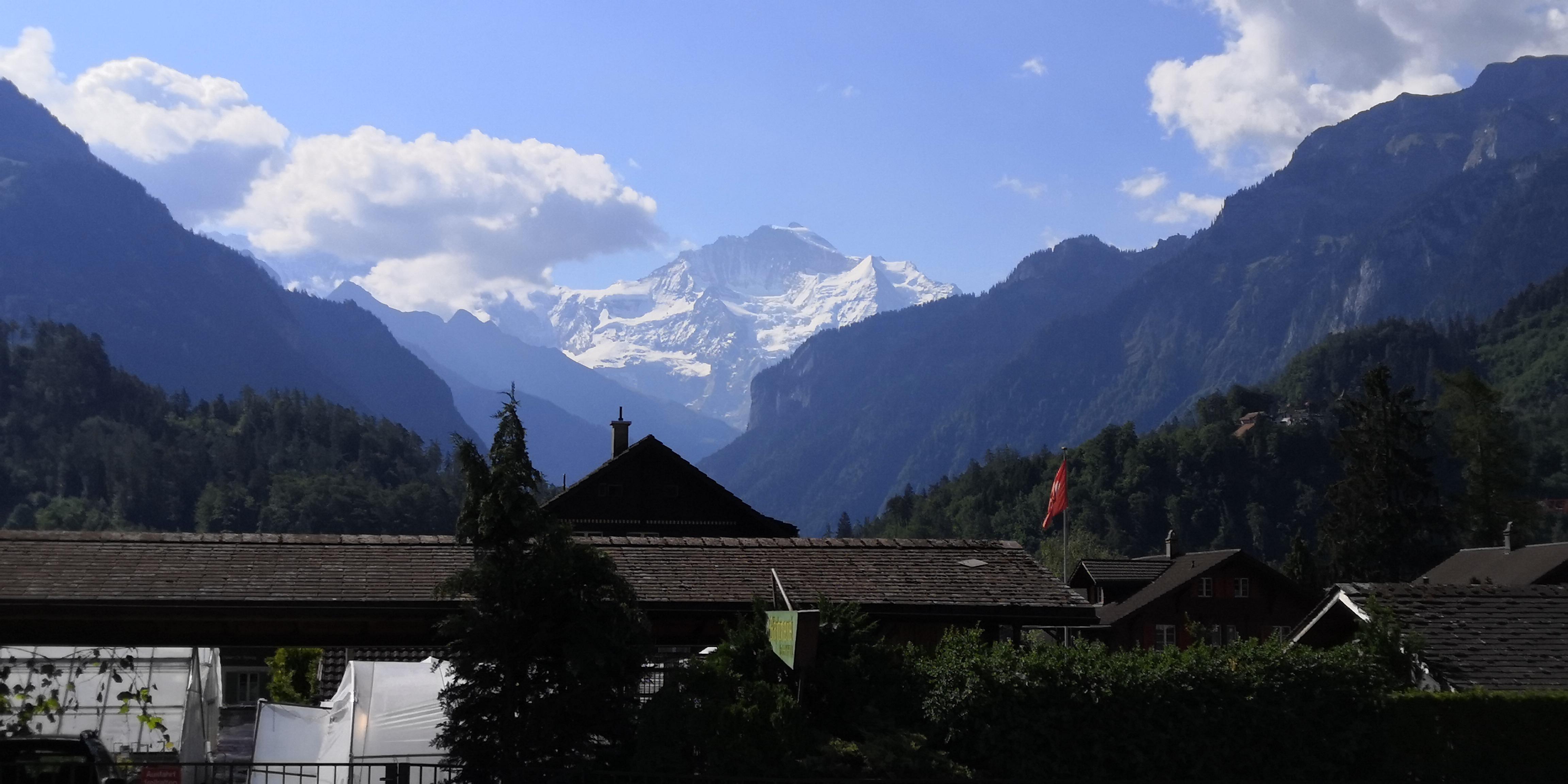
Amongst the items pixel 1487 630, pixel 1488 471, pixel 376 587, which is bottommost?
pixel 1487 630

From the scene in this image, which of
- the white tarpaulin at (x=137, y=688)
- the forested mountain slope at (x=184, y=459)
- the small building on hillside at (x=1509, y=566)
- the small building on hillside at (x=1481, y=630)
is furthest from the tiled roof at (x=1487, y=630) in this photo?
the forested mountain slope at (x=184, y=459)

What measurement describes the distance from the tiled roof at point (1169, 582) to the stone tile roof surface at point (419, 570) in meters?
44.3

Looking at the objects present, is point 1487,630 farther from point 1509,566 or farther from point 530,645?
point 1509,566

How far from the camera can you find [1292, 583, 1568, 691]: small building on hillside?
755 inches

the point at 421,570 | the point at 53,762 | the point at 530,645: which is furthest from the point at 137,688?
the point at 530,645

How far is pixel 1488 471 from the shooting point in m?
71.4

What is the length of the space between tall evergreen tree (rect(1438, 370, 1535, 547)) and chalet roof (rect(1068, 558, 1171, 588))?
590 inches

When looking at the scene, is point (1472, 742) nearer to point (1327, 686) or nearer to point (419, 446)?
point (1327, 686)

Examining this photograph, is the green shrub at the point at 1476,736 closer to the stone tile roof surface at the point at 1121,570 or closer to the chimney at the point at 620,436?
the chimney at the point at 620,436

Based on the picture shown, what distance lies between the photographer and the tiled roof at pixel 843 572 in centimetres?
1962

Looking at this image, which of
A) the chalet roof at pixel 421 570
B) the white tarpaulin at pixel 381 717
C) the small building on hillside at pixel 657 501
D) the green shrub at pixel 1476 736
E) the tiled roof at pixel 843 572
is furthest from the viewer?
the small building on hillside at pixel 657 501

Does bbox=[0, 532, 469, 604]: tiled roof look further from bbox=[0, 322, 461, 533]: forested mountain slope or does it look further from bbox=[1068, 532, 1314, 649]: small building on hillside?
bbox=[0, 322, 461, 533]: forested mountain slope

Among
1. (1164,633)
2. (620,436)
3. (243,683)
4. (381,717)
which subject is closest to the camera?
(381,717)

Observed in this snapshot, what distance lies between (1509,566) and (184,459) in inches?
5838
